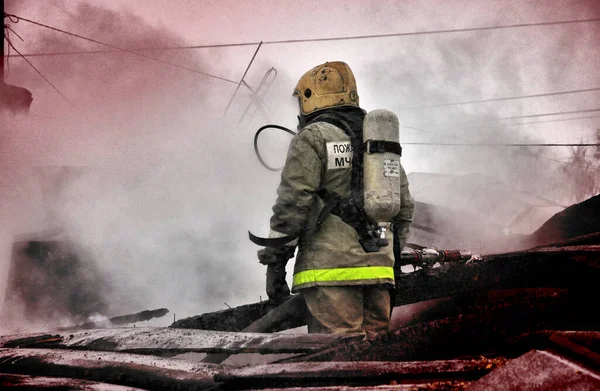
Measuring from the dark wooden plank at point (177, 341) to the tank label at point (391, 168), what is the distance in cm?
112

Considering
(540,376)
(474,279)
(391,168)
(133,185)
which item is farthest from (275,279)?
(133,185)

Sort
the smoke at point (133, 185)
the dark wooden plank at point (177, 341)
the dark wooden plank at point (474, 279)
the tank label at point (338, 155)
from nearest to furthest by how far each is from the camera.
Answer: the dark wooden plank at point (177, 341)
the tank label at point (338, 155)
the dark wooden plank at point (474, 279)
the smoke at point (133, 185)

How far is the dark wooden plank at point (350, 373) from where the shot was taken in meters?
1.25

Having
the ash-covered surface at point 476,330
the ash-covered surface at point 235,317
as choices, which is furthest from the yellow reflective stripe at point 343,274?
the ash-covered surface at point 235,317

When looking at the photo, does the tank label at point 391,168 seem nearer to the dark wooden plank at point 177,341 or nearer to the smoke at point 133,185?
the dark wooden plank at point 177,341

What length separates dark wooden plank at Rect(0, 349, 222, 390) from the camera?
1509 millimetres

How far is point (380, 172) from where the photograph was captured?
261 centimetres

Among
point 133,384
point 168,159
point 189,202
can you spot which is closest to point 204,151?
point 168,159

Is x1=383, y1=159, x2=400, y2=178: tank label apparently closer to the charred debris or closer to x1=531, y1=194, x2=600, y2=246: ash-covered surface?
the charred debris

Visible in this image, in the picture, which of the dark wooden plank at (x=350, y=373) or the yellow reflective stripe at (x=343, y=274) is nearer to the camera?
the dark wooden plank at (x=350, y=373)

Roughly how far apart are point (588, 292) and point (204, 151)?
980cm

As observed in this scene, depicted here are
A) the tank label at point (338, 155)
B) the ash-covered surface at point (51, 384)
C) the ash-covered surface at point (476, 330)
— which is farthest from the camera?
the tank label at point (338, 155)

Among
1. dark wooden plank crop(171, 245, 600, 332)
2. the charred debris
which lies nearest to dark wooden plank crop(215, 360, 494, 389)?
the charred debris

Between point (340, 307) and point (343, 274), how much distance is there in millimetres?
215
